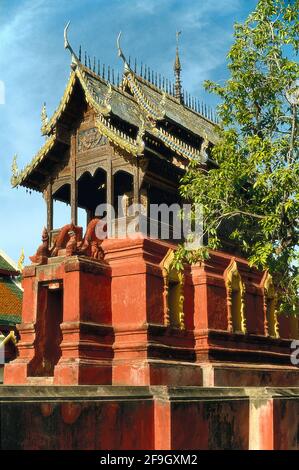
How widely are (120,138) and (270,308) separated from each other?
23.8 feet

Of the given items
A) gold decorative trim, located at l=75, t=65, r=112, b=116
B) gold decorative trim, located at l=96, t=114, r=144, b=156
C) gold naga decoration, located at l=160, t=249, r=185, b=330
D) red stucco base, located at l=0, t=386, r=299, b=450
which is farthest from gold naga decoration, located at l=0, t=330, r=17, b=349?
red stucco base, located at l=0, t=386, r=299, b=450

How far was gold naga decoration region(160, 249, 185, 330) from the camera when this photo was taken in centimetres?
1559

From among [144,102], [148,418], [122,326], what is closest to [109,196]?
[122,326]

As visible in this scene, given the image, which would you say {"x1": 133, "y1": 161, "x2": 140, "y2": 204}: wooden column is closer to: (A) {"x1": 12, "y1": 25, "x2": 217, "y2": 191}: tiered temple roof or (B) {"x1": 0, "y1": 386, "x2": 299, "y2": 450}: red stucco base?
(A) {"x1": 12, "y1": 25, "x2": 217, "y2": 191}: tiered temple roof

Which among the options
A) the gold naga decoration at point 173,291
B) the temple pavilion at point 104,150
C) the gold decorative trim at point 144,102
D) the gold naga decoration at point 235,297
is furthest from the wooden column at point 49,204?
the gold naga decoration at point 235,297

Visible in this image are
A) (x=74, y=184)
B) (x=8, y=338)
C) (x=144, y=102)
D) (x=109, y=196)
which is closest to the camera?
(x=109, y=196)

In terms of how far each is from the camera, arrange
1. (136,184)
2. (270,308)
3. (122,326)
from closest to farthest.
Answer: (122,326) < (136,184) < (270,308)

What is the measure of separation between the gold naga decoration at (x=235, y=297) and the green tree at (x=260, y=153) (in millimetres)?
1785

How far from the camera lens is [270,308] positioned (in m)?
19.9

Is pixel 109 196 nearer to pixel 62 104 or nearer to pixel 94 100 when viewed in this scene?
pixel 94 100

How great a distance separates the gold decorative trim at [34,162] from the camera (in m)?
17.7

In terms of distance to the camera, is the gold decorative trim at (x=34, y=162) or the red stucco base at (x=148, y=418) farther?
the gold decorative trim at (x=34, y=162)

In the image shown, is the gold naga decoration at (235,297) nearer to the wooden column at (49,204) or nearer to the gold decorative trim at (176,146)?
the gold decorative trim at (176,146)
